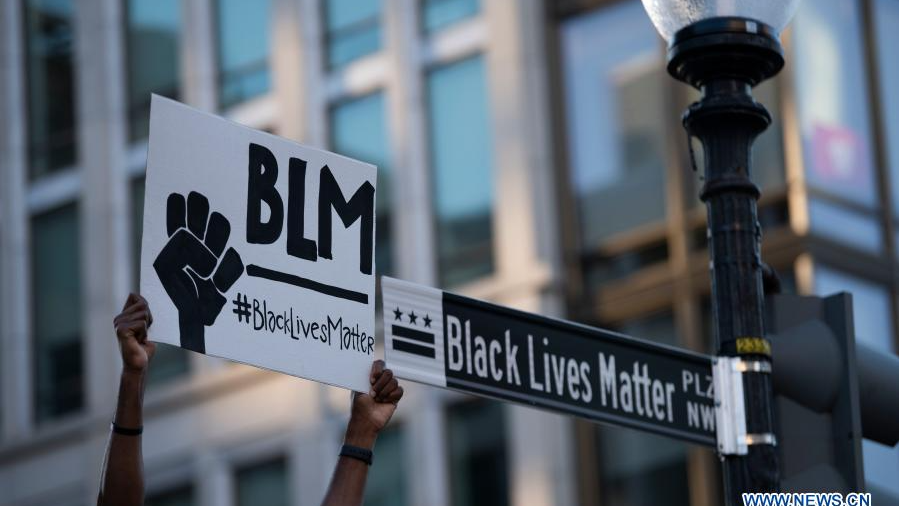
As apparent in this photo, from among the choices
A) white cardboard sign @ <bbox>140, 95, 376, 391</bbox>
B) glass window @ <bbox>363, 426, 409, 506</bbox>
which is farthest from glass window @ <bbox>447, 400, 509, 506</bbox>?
white cardboard sign @ <bbox>140, 95, 376, 391</bbox>

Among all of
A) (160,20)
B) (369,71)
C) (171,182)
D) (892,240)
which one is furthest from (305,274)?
(160,20)

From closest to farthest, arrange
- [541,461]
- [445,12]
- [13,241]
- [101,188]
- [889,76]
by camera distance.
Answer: [889,76] < [541,461] < [445,12] < [101,188] < [13,241]

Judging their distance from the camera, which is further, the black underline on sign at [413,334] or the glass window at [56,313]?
the glass window at [56,313]

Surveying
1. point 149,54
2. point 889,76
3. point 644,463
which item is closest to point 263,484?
point 644,463

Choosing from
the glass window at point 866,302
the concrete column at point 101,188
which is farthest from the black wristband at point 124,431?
the concrete column at point 101,188

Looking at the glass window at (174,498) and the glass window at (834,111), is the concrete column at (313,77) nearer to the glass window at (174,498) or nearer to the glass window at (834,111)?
the glass window at (174,498)

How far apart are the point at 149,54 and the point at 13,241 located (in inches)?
142

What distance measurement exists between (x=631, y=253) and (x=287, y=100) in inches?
246

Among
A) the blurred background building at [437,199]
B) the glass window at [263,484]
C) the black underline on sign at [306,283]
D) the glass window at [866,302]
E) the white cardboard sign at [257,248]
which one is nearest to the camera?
the white cardboard sign at [257,248]

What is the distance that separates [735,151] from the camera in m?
5.88

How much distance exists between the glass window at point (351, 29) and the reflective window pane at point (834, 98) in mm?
6459

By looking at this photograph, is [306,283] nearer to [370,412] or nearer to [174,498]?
[370,412]

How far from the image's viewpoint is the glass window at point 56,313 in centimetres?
2833

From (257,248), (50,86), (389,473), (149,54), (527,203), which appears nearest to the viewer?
(257,248)
